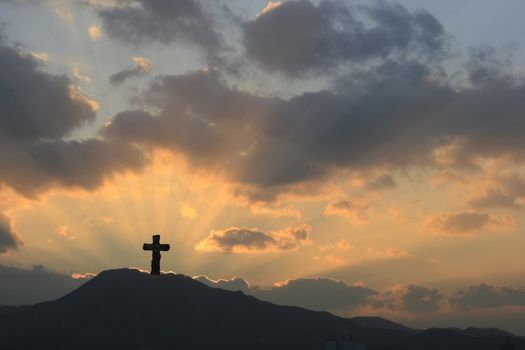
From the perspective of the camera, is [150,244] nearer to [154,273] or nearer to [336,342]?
[154,273]

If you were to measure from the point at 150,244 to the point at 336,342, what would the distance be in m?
175

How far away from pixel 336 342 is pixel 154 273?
176 m

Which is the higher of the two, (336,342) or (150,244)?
(336,342)

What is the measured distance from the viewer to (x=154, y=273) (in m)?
30.6

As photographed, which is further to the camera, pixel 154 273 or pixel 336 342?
pixel 336 342

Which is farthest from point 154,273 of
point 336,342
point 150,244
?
point 336,342

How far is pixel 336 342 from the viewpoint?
653 feet

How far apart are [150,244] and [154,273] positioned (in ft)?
4.67

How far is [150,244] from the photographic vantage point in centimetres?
3134

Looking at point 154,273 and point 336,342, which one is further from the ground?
point 336,342

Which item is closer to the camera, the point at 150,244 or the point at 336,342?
the point at 150,244
